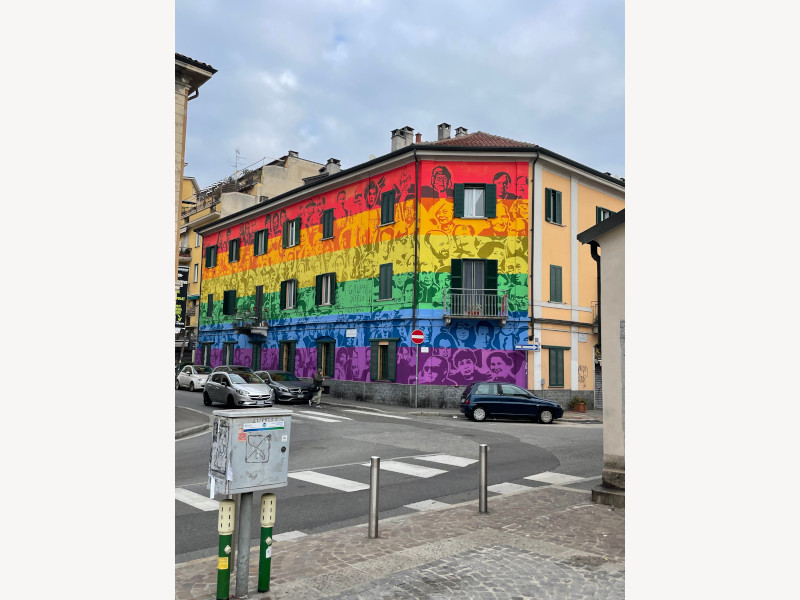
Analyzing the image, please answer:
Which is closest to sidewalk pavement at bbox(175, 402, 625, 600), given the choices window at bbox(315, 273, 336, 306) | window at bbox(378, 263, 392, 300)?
window at bbox(378, 263, 392, 300)

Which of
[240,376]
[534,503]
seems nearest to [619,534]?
[534,503]

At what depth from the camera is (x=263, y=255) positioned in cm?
3606

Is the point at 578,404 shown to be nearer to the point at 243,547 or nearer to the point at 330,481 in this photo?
the point at 330,481

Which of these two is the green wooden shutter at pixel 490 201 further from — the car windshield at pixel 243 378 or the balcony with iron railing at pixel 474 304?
the car windshield at pixel 243 378

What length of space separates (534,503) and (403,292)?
60.7 ft

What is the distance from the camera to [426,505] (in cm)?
805

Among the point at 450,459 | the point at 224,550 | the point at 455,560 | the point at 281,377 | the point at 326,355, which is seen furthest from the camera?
the point at 326,355

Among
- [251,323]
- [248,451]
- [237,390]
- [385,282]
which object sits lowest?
[237,390]

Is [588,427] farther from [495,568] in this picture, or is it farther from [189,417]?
[495,568]

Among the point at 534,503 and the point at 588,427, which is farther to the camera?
the point at 588,427

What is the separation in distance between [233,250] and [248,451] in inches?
1420

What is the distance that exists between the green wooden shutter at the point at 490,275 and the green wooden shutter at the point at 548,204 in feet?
10.6

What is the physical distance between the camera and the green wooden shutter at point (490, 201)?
25.7 m

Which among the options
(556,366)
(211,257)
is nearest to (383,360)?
(556,366)
